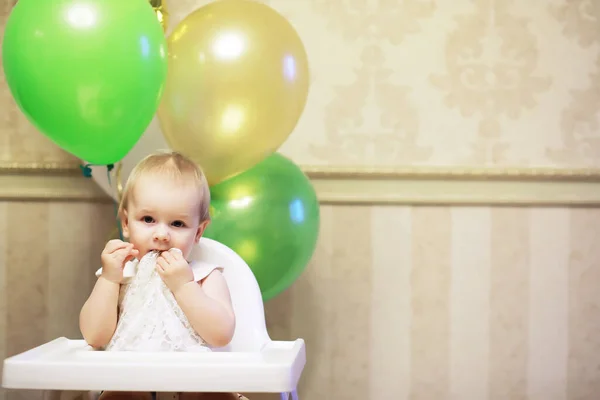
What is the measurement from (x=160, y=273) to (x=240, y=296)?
0.80ft

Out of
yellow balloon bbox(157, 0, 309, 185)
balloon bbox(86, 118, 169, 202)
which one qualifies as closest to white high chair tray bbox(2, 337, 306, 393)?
yellow balloon bbox(157, 0, 309, 185)

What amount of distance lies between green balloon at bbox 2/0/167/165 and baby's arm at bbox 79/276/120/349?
33cm

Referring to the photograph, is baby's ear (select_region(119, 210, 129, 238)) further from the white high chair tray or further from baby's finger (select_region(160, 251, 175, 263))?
the white high chair tray

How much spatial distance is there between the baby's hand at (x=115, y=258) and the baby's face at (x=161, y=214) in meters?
0.04

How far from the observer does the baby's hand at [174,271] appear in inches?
53.3

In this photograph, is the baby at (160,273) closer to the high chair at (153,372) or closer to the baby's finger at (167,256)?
the baby's finger at (167,256)

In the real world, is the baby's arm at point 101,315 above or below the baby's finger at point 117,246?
below

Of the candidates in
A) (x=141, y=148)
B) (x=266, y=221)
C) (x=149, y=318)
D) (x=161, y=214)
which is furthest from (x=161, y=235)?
(x=141, y=148)

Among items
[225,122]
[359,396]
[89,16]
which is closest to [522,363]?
[359,396]

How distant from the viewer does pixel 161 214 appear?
4.63 feet

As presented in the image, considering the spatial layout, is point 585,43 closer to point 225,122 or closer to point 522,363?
point 522,363

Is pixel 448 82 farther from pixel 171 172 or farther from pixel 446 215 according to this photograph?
pixel 171 172

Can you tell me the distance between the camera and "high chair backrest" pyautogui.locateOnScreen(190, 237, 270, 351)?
4.99 ft

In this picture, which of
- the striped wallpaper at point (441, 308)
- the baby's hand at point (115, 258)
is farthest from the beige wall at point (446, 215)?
the baby's hand at point (115, 258)
